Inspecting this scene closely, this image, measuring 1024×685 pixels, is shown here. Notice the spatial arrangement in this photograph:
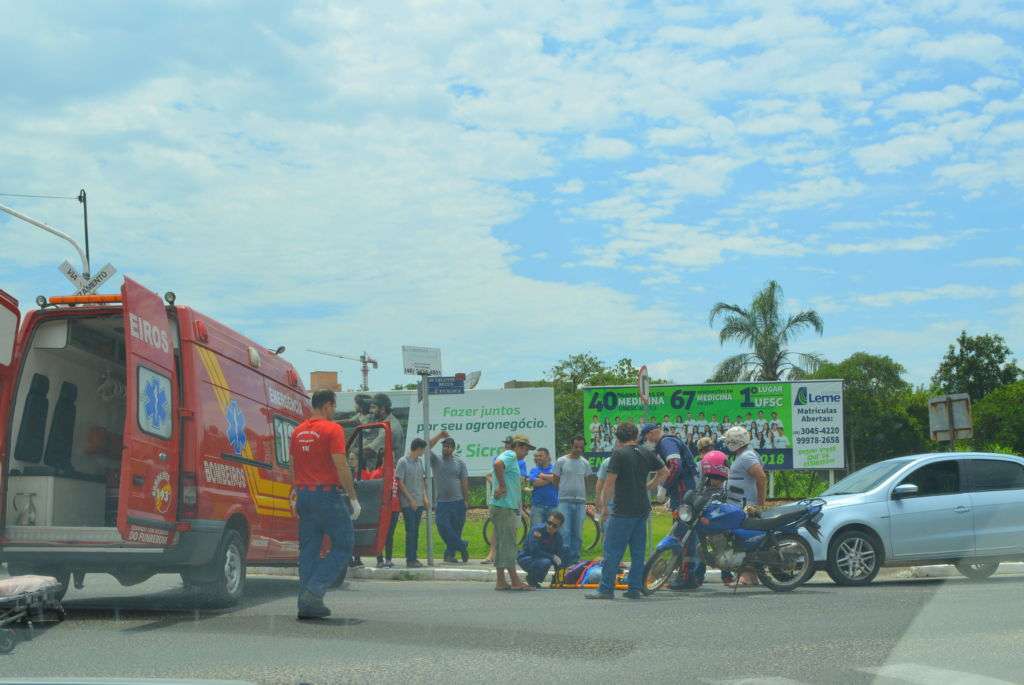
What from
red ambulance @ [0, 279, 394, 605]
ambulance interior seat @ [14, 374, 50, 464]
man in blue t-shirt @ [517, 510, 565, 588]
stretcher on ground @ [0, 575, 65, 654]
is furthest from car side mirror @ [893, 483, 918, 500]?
ambulance interior seat @ [14, 374, 50, 464]

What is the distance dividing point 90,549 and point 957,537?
354 inches

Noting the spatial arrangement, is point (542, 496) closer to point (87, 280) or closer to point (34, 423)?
point (34, 423)

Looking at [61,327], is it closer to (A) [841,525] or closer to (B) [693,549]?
(B) [693,549]

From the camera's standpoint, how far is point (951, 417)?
1877 centimetres

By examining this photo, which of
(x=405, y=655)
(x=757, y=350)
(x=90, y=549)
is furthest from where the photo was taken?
(x=757, y=350)

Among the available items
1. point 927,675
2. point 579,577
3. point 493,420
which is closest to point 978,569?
point 579,577

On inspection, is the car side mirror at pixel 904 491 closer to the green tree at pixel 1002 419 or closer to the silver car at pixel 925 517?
the silver car at pixel 925 517

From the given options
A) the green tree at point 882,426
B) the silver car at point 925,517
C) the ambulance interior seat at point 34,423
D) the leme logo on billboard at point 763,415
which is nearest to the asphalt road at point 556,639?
the silver car at point 925,517

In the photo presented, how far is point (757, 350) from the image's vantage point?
5281cm

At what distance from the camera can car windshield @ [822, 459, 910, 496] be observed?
13297 mm

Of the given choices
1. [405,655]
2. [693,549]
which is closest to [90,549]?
[405,655]

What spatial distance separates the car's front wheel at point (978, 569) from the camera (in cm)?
1385

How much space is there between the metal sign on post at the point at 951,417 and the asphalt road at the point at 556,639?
23.9ft

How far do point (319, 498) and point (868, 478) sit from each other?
6915 mm
